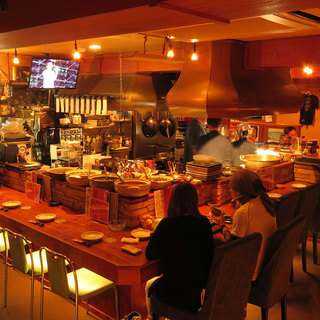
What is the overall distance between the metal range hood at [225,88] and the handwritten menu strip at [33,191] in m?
1.78

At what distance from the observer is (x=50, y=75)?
Answer: 6.47 meters

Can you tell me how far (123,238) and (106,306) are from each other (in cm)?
87

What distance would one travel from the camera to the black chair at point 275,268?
9.71 feet

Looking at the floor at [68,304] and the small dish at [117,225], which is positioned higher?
the small dish at [117,225]

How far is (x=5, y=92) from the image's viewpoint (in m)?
7.36

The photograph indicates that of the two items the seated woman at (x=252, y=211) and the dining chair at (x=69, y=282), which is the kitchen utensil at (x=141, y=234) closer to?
the dining chair at (x=69, y=282)

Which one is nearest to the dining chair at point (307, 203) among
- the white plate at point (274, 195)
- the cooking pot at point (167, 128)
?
the white plate at point (274, 195)

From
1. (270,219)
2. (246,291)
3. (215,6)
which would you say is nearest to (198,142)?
(270,219)

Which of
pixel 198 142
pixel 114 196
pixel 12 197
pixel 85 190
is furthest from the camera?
pixel 198 142

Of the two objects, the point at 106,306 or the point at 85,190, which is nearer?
the point at 106,306

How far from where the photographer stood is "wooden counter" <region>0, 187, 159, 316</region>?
267cm

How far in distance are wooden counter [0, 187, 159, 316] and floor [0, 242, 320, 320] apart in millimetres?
637

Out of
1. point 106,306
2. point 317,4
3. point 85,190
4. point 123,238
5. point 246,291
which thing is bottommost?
point 106,306

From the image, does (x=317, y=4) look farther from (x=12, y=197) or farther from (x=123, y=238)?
(x=12, y=197)
